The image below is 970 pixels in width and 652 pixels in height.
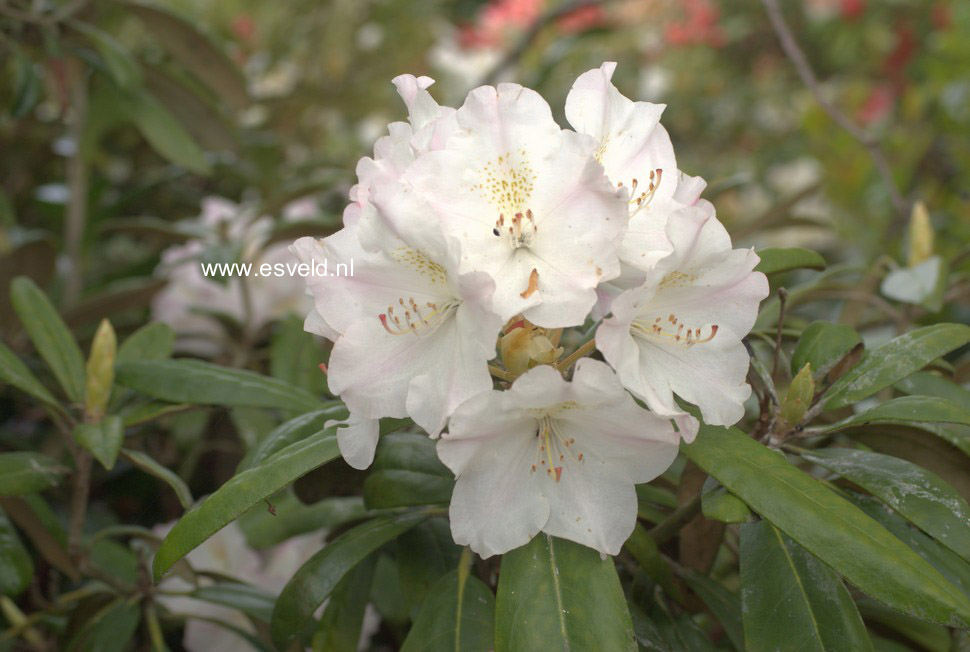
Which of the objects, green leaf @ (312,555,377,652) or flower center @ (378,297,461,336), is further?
green leaf @ (312,555,377,652)

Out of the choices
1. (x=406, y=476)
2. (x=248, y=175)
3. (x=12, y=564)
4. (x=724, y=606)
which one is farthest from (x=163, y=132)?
(x=724, y=606)

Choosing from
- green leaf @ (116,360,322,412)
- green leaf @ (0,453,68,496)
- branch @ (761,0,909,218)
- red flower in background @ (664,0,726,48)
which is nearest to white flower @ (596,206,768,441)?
green leaf @ (116,360,322,412)

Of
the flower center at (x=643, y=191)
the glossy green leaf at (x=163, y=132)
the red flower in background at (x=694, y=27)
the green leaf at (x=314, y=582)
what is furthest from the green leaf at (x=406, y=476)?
the red flower in background at (x=694, y=27)

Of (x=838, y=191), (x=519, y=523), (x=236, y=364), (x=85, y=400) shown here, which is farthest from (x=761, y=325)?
(x=838, y=191)

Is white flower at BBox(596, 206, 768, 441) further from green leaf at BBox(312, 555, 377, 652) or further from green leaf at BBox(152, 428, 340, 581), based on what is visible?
green leaf at BBox(312, 555, 377, 652)

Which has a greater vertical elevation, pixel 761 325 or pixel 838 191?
pixel 761 325

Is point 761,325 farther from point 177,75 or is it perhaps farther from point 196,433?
point 177,75

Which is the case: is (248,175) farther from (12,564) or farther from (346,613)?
(346,613)
